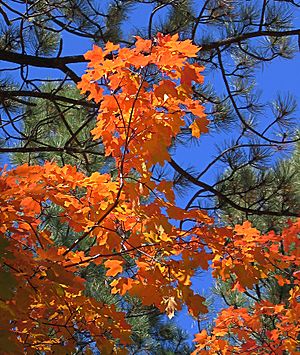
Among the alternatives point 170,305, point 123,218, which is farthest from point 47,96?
point 170,305

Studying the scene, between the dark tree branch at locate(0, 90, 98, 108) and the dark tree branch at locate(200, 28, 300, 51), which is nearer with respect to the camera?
the dark tree branch at locate(0, 90, 98, 108)

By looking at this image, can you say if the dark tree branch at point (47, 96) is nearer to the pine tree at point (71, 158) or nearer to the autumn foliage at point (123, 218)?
the pine tree at point (71, 158)

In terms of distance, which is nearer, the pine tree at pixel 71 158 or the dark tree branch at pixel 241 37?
the dark tree branch at pixel 241 37

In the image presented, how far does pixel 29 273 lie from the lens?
4.22 feet

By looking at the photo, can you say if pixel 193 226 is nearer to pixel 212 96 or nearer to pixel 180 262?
pixel 180 262

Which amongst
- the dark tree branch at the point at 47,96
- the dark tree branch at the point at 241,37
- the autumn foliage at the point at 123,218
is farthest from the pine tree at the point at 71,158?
the autumn foliage at the point at 123,218

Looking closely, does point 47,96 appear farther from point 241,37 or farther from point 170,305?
point 170,305

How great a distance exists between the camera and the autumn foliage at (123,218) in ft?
4.38

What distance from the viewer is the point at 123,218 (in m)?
1.53

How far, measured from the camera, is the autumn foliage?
133 cm

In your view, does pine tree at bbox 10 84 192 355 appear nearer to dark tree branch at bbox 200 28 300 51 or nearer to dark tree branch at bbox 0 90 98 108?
dark tree branch at bbox 0 90 98 108

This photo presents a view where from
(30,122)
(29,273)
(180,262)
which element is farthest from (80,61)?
(29,273)

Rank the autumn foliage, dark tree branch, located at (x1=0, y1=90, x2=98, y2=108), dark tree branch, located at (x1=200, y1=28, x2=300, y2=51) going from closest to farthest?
the autumn foliage
dark tree branch, located at (x1=0, y1=90, x2=98, y2=108)
dark tree branch, located at (x1=200, y1=28, x2=300, y2=51)

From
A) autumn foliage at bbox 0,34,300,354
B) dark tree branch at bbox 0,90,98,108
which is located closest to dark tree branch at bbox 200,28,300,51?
dark tree branch at bbox 0,90,98,108
